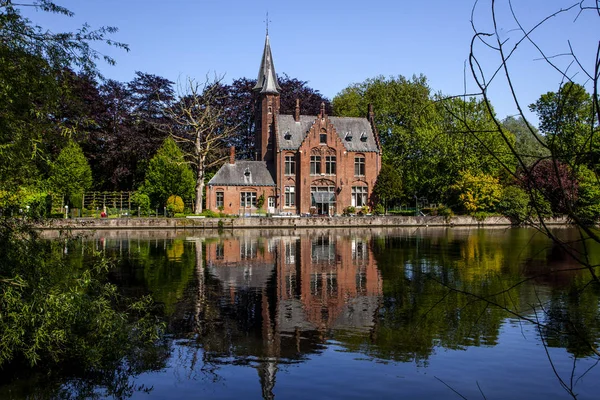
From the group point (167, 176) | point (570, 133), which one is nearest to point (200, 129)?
point (167, 176)

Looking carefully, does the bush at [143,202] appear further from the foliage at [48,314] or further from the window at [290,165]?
the foliage at [48,314]

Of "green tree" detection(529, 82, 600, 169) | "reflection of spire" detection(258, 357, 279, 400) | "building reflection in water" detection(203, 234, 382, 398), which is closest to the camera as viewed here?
"green tree" detection(529, 82, 600, 169)

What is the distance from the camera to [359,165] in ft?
194

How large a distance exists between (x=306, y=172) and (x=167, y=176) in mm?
13127

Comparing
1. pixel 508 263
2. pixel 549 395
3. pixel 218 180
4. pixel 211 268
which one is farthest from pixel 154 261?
pixel 218 180

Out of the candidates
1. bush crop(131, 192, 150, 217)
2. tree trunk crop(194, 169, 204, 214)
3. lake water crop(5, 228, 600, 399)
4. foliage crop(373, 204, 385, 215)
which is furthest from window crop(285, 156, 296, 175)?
lake water crop(5, 228, 600, 399)

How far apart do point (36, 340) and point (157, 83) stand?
58.4 metres

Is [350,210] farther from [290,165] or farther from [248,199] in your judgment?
[248,199]

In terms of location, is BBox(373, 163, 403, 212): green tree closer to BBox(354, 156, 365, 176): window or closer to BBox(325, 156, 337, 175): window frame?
BBox(354, 156, 365, 176): window

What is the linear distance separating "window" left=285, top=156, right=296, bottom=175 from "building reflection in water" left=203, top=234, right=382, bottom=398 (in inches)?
1008

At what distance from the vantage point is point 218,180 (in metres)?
55.8

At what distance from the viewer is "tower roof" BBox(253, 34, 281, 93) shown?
6122cm

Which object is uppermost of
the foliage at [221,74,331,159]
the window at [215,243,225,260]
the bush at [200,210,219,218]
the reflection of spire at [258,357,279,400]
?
the foliage at [221,74,331,159]

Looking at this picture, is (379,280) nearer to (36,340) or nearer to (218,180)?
(36,340)
